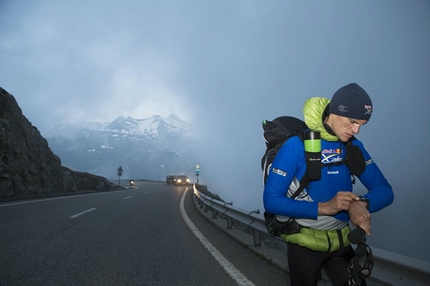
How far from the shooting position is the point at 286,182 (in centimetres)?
189

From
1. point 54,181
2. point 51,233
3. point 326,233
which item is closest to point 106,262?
point 51,233

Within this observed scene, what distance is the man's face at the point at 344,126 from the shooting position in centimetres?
191

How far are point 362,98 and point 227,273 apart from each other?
10.9 ft

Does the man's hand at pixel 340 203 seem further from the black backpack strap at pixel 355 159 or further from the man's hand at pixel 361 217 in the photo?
the black backpack strap at pixel 355 159

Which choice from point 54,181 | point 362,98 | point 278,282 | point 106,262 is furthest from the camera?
point 54,181

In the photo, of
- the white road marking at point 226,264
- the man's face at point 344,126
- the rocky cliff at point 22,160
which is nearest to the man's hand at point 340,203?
the man's face at point 344,126

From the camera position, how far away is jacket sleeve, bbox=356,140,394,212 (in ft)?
6.34

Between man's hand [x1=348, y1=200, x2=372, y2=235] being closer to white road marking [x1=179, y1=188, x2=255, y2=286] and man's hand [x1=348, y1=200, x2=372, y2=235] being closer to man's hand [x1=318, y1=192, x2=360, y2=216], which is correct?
man's hand [x1=318, y1=192, x2=360, y2=216]

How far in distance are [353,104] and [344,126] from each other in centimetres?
17

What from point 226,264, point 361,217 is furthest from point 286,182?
point 226,264

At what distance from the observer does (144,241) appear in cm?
611

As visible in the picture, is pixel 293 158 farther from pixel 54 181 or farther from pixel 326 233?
pixel 54 181

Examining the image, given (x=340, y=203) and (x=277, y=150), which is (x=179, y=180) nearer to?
(x=277, y=150)

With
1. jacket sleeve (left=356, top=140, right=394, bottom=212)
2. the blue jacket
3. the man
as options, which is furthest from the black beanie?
jacket sleeve (left=356, top=140, right=394, bottom=212)
